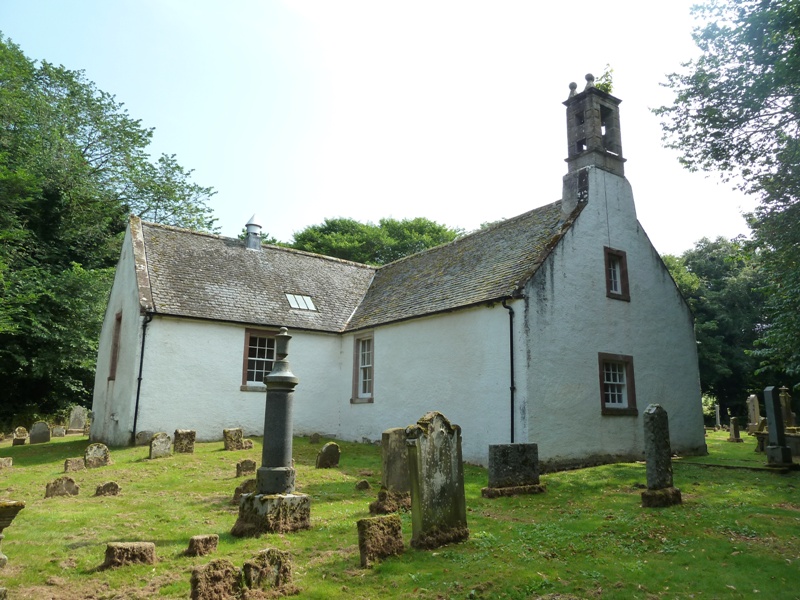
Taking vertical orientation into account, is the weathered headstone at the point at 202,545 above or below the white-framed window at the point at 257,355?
below

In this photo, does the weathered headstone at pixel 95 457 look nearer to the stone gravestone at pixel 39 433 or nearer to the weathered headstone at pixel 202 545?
the weathered headstone at pixel 202 545

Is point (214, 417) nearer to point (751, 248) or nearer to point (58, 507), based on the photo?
point (58, 507)

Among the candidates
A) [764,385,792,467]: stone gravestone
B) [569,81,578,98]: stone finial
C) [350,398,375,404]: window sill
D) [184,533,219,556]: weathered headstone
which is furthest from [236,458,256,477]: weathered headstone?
[569,81,578,98]: stone finial

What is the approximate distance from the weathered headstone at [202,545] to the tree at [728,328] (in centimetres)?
3563

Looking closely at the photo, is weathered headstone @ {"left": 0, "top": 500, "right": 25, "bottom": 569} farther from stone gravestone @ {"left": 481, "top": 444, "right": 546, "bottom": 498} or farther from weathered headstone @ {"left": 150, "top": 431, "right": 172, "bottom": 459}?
weathered headstone @ {"left": 150, "top": 431, "right": 172, "bottom": 459}

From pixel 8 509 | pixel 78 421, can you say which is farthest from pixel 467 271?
pixel 78 421

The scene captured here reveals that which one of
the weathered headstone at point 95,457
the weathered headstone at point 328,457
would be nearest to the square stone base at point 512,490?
the weathered headstone at point 328,457

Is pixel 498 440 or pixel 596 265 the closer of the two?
pixel 498 440

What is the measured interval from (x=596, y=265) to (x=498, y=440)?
6194 millimetres

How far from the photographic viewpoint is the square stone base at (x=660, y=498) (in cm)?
959

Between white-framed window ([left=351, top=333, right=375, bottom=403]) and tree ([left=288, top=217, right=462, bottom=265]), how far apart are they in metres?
23.8

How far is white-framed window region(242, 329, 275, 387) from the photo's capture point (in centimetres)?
1967

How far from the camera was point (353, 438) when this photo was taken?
795 inches

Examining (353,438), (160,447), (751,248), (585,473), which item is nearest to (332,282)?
(353,438)
